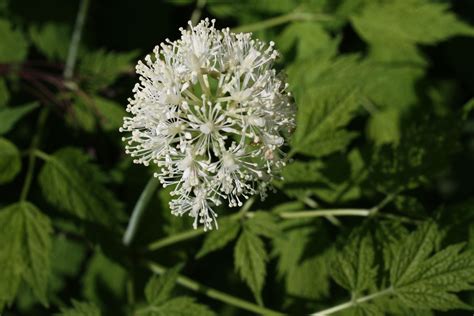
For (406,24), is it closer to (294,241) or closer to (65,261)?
(294,241)

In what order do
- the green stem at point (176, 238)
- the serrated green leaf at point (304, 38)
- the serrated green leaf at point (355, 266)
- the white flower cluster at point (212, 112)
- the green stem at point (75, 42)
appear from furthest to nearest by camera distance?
1. the green stem at point (75, 42)
2. the serrated green leaf at point (304, 38)
3. the green stem at point (176, 238)
4. the serrated green leaf at point (355, 266)
5. the white flower cluster at point (212, 112)

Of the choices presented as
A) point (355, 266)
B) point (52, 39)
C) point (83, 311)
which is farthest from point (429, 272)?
point (52, 39)

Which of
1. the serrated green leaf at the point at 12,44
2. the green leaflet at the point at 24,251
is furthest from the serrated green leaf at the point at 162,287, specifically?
the serrated green leaf at the point at 12,44

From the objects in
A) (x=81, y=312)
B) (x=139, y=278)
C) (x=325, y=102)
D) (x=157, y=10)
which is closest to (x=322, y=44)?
(x=325, y=102)

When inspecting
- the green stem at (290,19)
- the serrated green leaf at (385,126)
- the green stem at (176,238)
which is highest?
the green stem at (290,19)

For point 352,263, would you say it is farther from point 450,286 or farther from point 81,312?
point 81,312

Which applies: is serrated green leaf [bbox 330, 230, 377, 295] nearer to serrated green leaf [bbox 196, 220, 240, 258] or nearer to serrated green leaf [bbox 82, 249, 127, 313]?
serrated green leaf [bbox 196, 220, 240, 258]

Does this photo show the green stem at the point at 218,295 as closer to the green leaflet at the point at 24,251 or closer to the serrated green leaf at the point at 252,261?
the serrated green leaf at the point at 252,261
